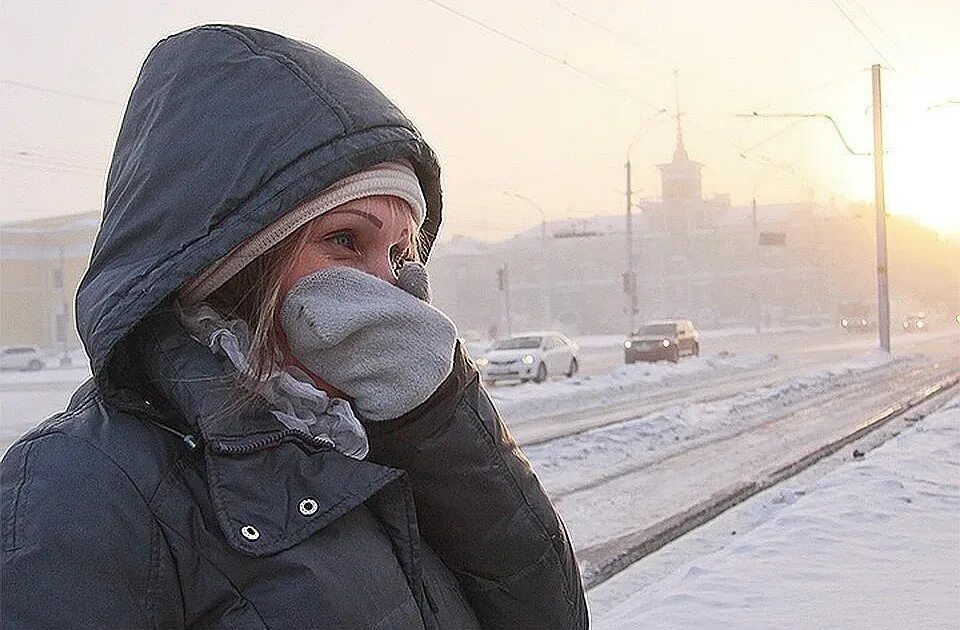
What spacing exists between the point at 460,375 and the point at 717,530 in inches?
281

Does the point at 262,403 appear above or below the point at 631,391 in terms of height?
above

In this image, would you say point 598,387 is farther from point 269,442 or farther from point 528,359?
point 269,442

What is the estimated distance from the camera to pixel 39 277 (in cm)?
3800

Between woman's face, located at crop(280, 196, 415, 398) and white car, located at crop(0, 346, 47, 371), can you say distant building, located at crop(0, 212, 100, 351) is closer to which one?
white car, located at crop(0, 346, 47, 371)

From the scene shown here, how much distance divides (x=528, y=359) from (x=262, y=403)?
2533 centimetres

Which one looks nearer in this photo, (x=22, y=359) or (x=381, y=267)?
(x=381, y=267)

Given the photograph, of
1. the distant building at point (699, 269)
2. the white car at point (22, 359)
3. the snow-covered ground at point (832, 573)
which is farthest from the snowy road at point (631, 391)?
the distant building at point (699, 269)

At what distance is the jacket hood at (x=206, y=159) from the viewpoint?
1388 millimetres

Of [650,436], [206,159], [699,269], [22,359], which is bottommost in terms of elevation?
[650,436]

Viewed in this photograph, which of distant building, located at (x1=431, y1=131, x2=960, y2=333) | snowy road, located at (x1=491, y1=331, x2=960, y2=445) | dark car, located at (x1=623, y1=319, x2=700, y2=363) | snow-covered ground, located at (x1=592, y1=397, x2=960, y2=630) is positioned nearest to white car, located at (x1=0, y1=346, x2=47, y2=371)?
dark car, located at (x1=623, y1=319, x2=700, y2=363)

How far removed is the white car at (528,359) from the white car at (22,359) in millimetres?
20206

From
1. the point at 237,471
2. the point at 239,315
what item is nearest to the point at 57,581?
the point at 237,471

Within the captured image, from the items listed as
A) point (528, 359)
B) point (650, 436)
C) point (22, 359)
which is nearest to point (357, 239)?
point (650, 436)

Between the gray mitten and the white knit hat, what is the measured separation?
8 cm
